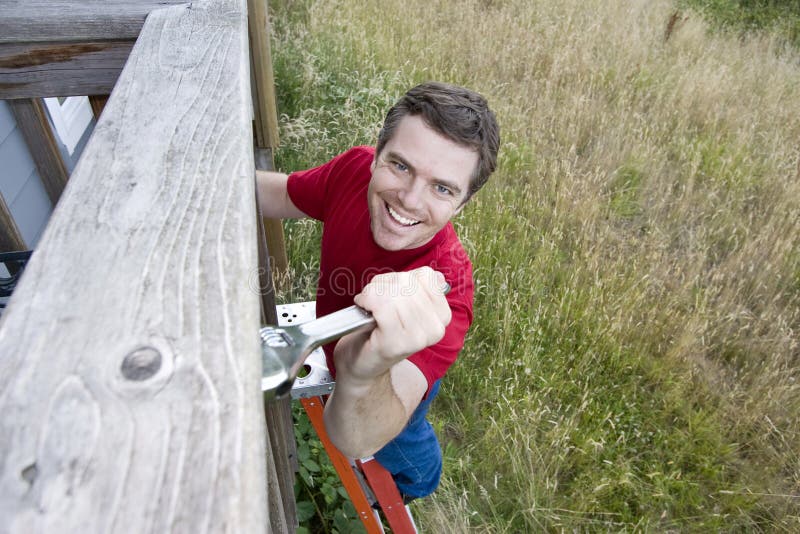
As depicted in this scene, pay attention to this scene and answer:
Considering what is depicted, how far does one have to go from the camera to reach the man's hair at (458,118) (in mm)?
1446

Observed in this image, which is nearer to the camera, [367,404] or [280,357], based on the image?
[280,357]

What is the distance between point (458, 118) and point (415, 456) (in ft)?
3.43

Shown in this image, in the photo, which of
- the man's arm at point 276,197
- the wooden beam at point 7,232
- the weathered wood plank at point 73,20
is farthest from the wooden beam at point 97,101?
the man's arm at point 276,197

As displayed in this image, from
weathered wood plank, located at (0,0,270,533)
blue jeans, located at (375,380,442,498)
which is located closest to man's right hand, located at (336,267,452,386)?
weathered wood plank, located at (0,0,270,533)

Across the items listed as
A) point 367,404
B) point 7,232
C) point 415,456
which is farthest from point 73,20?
point 415,456

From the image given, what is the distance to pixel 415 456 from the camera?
1714 mm

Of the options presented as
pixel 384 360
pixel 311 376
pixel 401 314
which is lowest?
pixel 311 376

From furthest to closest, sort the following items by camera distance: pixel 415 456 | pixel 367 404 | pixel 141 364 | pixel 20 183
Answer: pixel 20 183
pixel 415 456
pixel 367 404
pixel 141 364

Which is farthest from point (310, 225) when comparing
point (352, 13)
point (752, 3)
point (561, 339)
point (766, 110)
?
point (752, 3)

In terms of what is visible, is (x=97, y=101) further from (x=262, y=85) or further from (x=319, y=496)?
(x=319, y=496)

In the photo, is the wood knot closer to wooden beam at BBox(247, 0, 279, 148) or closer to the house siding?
wooden beam at BBox(247, 0, 279, 148)

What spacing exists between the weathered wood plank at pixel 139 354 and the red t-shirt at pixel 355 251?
860 millimetres

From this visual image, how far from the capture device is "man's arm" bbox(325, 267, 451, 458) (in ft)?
2.67

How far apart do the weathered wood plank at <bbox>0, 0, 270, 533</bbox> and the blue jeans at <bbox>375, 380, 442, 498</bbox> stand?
1119 millimetres
